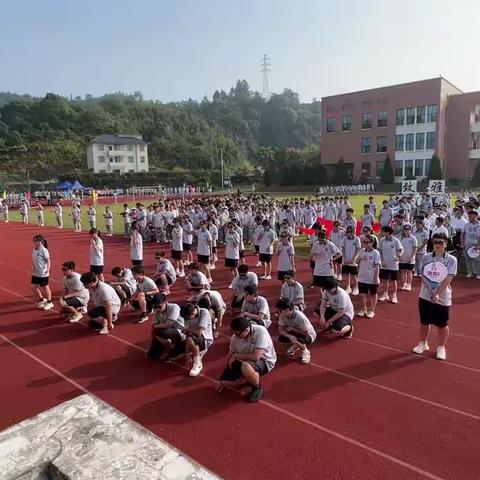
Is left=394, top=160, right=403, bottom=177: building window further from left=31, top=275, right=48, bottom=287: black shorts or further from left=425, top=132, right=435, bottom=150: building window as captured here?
left=31, top=275, right=48, bottom=287: black shorts

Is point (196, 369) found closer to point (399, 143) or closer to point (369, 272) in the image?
point (369, 272)

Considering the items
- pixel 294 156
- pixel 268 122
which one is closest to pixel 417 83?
pixel 294 156

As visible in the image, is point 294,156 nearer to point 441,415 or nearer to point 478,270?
point 478,270

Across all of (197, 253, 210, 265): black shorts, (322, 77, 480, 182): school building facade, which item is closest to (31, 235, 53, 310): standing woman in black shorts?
(197, 253, 210, 265): black shorts

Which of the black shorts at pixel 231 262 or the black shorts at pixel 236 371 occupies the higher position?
the black shorts at pixel 231 262

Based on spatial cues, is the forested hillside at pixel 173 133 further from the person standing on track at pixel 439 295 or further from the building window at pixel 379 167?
the person standing on track at pixel 439 295

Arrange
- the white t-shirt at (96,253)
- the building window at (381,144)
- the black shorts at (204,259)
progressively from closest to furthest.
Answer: the white t-shirt at (96,253)
the black shorts at (204,259)
the building window at (381,144)

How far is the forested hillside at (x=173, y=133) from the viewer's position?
214 ft

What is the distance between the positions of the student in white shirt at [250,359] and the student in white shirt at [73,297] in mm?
4399

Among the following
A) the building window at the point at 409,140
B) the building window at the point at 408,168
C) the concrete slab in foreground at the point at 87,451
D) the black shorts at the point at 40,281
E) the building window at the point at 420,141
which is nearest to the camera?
the concrete slab in foreground at the point at 87,451

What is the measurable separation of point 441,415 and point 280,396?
2.01 metres

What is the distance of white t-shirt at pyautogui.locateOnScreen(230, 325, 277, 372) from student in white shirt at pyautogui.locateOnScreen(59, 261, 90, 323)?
14.9 ft

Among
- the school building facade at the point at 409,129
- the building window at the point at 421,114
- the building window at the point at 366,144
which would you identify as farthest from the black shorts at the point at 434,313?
the building window at the point at 366,144

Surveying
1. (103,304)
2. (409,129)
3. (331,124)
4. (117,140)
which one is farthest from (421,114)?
(103,304)
